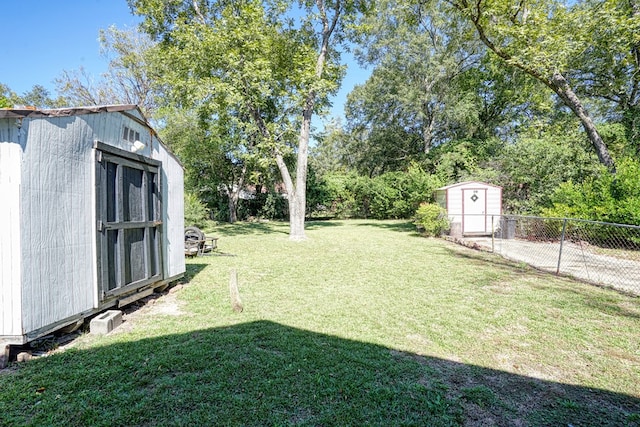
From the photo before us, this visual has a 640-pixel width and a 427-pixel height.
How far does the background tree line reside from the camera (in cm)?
1173

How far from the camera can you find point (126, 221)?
13.8ft

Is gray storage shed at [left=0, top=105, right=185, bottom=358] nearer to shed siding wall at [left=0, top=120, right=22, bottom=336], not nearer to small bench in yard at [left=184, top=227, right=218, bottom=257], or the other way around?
shed siding wall at [left=0, top=120, right=22, bottom=336]

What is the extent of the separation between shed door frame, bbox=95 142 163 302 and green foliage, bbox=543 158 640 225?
466 inches

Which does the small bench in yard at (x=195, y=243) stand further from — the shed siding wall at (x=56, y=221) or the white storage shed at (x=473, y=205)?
the white storage shed at (x=473, y=205)

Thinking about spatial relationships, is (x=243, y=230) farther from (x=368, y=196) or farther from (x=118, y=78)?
(x=118, y=78)

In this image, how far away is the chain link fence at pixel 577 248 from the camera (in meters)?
6.53

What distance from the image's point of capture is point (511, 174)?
13852 mm

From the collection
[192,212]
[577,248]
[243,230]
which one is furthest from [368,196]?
[577,248]

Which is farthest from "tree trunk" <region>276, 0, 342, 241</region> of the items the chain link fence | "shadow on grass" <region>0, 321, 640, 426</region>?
"shadow on grass" <region>0, 321, 640, 426</region>

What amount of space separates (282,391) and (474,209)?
12466 mm

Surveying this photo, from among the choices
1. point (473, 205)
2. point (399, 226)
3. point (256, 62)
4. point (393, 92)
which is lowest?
point (399, 226)

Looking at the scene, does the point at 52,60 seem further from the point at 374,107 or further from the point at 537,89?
the point at 537,89

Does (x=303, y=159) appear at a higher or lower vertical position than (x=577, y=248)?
higher

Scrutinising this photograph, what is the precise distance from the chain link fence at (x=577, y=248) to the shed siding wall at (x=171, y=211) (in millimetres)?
7055
